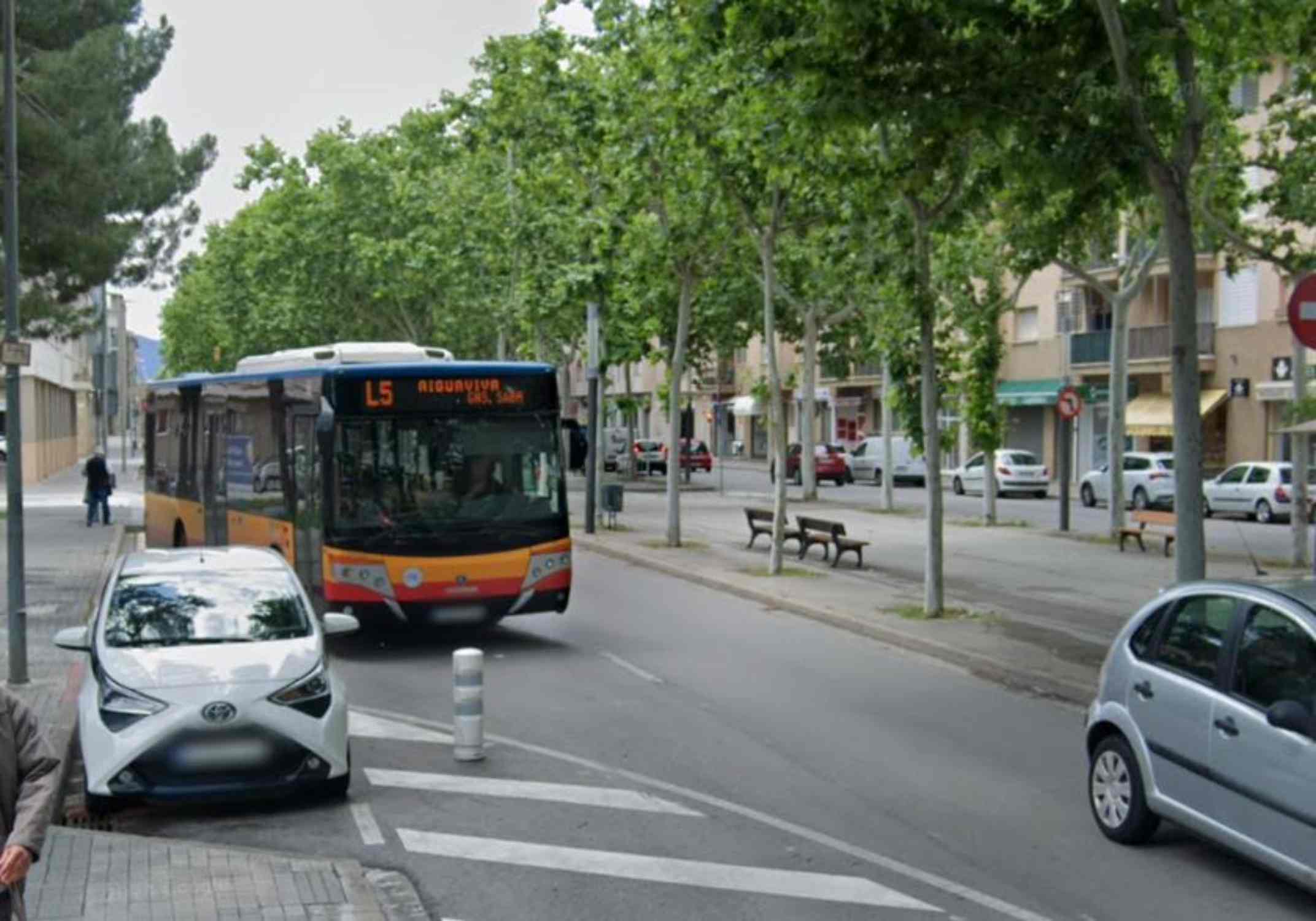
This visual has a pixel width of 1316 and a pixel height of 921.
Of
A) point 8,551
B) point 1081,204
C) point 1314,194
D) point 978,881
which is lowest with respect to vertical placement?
point 978,881

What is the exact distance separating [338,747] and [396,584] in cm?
595

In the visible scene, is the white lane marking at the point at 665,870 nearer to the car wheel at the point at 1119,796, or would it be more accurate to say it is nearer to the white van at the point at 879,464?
the car wheel at the point at 1119,796

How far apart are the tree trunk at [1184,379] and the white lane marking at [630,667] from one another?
5008 millimetres

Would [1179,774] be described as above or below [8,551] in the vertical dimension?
below

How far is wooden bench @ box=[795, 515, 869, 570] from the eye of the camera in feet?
79.7

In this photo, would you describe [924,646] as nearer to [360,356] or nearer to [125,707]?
[360,356]

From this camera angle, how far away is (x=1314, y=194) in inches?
876

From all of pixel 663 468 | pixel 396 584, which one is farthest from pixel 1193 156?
pixel 663 468

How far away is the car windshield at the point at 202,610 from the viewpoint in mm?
9305

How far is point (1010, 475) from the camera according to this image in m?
47.2

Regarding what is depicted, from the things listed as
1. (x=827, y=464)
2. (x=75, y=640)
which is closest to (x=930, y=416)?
(x=75, y=640)

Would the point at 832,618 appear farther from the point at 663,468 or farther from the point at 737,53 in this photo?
the point at 663,468

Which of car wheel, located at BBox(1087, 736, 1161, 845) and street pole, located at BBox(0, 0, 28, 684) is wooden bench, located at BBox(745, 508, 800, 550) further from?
car wheel, located at BBox(1087, 736, 1161, 845)

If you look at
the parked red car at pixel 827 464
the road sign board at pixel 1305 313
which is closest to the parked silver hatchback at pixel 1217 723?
the road sign board at pixel 1305 313
